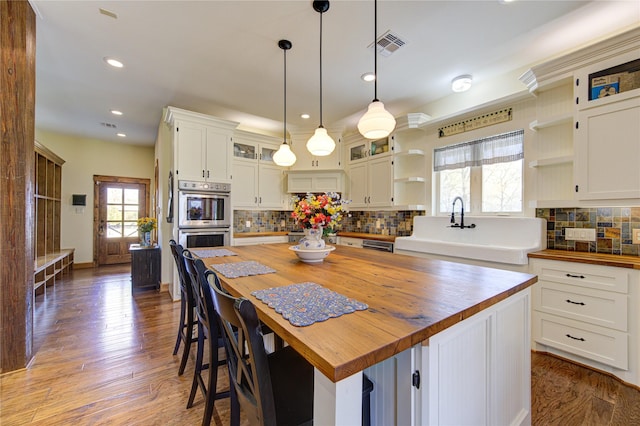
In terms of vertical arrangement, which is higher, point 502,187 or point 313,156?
point 313,156

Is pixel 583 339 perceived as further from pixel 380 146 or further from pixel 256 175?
pixel 256 175

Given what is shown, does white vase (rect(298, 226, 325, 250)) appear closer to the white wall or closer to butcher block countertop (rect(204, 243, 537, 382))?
butcher block countertop (rect(204, 243, 537, 382))

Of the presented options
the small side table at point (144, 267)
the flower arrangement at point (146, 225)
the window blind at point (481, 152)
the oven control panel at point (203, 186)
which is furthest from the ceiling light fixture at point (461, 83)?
the flower arrangement at point (146, 225)

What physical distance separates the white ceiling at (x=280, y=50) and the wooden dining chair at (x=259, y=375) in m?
2.22

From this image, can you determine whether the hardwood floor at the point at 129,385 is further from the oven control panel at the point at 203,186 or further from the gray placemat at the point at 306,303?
the oven control panel at the point at 203,186

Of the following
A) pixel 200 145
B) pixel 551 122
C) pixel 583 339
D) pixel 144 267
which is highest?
pixel 200 145

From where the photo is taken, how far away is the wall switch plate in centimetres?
242

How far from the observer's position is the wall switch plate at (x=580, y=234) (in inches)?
95.2

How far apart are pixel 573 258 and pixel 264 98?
12.2 feet

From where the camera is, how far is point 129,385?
187cm

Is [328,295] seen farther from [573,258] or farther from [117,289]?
[117,289]

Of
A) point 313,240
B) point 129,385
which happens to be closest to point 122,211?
point 129,385

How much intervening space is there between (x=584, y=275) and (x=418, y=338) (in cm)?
224

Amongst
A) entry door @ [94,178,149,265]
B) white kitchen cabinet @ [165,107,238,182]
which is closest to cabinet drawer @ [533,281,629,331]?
white kitchen cabinet @ [165,107,238,182]
